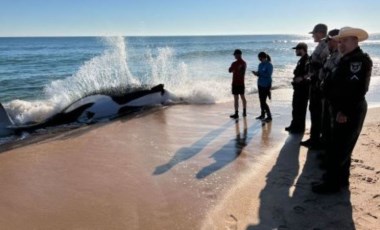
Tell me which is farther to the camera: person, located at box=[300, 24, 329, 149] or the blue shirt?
the blue shirt

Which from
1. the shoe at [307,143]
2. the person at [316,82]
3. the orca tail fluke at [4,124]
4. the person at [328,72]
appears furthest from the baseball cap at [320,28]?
the orca tail fluke at [4,124]

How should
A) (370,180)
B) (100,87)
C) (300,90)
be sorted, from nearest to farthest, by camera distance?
(370,180) → (300,90) → (100,87)

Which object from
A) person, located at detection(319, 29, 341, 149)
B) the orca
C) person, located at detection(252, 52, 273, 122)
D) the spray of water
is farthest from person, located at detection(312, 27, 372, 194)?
the spray of water

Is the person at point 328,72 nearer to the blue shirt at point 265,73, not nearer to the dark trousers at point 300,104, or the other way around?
the dark trousers at point 300,104

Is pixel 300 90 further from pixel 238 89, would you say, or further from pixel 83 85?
pixel 83 85

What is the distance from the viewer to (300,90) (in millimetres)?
8680

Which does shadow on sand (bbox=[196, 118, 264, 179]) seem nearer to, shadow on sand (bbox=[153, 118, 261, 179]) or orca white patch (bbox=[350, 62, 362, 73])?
shadow on sand (bbox=[153, 118, 261, 179])

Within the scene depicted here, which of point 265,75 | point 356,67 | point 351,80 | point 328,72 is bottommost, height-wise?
point 265,75

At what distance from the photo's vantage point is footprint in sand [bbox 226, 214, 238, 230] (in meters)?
4.57

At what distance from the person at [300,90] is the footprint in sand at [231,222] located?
417 cm

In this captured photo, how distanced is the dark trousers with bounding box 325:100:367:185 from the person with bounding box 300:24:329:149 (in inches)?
82.9

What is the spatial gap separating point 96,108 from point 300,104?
5.90 meters

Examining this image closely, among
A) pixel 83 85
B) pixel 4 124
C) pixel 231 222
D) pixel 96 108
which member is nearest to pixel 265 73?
pixel 96 108

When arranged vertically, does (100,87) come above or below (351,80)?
below
